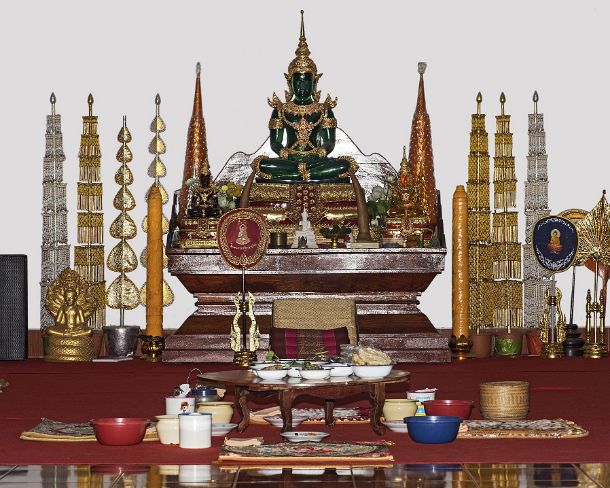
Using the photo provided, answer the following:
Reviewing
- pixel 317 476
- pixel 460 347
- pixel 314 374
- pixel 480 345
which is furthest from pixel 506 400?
pixel 480 345

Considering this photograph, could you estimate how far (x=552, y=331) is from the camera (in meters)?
8.09

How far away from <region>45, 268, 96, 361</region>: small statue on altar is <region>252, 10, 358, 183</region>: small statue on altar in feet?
4.55

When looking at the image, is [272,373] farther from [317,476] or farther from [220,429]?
[317,476]

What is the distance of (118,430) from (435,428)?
1.11 metres

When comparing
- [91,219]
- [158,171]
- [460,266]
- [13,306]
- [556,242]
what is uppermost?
[158,171]

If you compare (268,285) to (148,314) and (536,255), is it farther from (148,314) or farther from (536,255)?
(536,255)

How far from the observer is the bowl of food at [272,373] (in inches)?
204

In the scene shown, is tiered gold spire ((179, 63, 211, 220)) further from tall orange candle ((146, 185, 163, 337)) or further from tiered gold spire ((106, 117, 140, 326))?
tall orange candle ((146, 185, 163, 337))

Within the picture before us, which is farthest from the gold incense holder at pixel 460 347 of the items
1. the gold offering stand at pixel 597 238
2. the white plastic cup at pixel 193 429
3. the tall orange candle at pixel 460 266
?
the white plastic cup at pixel 193 429

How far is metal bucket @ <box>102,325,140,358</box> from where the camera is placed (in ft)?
27.8

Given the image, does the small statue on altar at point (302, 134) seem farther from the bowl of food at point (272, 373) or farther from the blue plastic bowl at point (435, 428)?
the blue plastic bowl at point (435, 428)

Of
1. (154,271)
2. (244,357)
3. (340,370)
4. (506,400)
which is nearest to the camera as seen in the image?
(340,370)

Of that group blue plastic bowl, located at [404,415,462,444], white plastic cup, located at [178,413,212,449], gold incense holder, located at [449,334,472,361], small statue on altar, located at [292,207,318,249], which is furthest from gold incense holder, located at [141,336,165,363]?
blue plastic bowl, located at [404,415,462,444]

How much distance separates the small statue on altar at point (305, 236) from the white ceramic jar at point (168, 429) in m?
3.23
